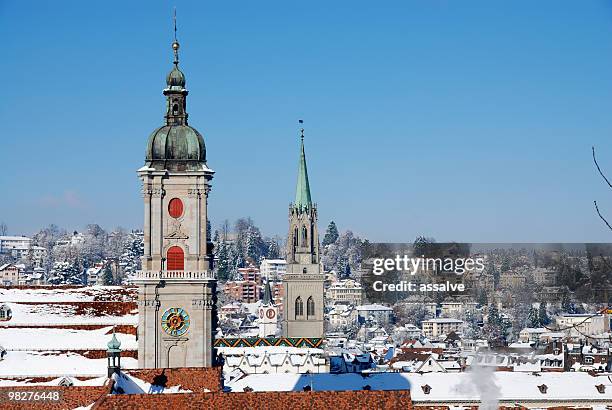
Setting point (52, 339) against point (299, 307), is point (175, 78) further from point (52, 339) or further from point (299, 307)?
point (299, 307)

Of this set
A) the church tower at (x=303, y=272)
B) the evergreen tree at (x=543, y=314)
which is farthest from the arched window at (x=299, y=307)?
the evergreen tree at (x=543, y=314)

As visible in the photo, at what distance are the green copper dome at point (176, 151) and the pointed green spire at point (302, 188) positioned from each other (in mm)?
76007

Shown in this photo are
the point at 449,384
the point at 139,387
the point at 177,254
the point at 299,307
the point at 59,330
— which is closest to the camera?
the point at 139,387

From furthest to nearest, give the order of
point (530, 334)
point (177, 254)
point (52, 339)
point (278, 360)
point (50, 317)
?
point (530, 334) < point (278, 360) < point (177, 254) < point (50, 317) < point (52, 339)

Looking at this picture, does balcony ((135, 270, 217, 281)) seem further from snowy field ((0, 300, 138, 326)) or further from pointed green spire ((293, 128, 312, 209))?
pointed green spire ((293, 128, 312, 209))

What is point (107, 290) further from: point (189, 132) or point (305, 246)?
point (305, 246)

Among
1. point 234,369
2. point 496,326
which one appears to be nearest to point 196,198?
point 234,369

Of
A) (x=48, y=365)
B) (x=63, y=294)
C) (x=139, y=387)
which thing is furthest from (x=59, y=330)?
(x=139, y=387)

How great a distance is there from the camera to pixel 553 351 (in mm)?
139125

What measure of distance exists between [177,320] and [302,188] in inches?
3087

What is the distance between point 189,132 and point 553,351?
68785mm

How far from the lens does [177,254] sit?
7738 centimetres

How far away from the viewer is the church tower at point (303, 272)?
14738 cm

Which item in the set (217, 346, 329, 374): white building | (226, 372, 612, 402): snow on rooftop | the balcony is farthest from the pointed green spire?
the balcony
